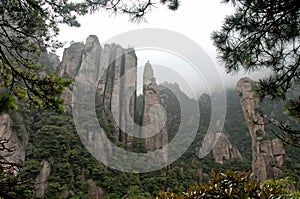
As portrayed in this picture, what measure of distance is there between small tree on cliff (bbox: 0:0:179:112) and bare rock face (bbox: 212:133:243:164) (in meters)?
24.9

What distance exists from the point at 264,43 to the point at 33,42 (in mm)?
2727

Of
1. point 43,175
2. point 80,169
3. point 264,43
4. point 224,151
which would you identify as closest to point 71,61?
point 80,169

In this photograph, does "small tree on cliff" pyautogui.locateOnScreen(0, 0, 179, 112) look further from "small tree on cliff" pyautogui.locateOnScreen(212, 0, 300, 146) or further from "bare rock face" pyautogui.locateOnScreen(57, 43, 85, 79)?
"bare rock face" pyautogui.locateOnScreen(57, 43, 85, 79)

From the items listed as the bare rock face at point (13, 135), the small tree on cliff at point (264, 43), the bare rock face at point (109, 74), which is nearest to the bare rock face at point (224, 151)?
the bare rock face at point (109, 74)

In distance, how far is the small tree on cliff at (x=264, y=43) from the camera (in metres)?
2.41

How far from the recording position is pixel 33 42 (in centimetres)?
313

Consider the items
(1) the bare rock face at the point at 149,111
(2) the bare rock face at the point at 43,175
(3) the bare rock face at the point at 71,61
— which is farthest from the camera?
(3) the bare rock face at the point at 71,61

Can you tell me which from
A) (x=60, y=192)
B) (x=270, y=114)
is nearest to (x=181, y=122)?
(x=270, y=114)

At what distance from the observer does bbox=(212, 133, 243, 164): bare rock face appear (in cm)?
2620

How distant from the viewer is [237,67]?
2779 mm

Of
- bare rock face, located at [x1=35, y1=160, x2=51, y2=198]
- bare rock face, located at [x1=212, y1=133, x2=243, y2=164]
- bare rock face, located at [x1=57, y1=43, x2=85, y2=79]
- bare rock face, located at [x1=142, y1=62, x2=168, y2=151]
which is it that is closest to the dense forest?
bare rock face, located at [x1=35, y1=160, x2=51, y2=198]

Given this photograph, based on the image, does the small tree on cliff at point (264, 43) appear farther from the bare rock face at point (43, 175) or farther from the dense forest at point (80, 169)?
the bare rock face at point (43, 175)

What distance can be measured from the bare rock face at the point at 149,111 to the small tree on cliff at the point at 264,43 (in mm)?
22328

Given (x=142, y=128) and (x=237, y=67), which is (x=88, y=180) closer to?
(x=142, y=128)
